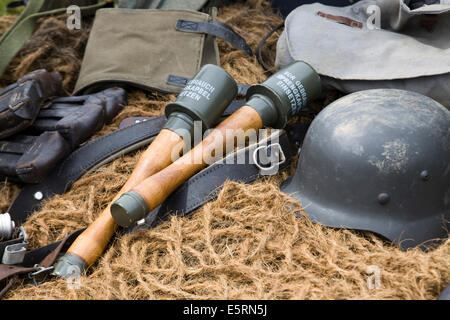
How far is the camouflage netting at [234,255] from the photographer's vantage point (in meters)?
1.33

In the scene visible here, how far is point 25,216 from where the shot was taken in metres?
1.80

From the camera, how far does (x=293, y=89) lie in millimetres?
1830

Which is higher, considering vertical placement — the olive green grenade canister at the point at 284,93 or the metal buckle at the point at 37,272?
the olive green grenade canister at the point at 284,93

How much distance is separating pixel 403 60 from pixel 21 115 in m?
1.37

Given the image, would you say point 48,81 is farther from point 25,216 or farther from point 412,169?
point 412,169

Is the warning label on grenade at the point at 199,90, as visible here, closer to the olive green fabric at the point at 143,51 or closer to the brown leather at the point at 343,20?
the olive green fabric at the point at 143,51

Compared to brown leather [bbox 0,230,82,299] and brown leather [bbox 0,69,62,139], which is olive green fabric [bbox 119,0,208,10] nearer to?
brown leather [bbox 0,69,62,139]

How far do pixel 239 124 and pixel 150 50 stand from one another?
0.72m

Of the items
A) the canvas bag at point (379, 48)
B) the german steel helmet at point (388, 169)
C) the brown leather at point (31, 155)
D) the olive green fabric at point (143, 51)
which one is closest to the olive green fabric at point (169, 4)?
the olive green fabric at point (143, 51)

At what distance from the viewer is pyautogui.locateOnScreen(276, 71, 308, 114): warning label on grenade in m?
1.82

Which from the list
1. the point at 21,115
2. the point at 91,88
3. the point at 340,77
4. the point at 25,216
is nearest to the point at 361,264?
the point at 340,77

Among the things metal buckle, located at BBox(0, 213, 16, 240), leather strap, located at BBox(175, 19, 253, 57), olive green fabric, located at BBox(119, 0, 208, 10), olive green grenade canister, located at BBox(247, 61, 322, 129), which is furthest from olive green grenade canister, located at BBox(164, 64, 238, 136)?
olive green fabric, located at BBox(119, 0, 208, 10)

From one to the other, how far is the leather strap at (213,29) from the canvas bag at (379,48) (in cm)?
24

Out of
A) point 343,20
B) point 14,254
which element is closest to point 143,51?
point 343,20
